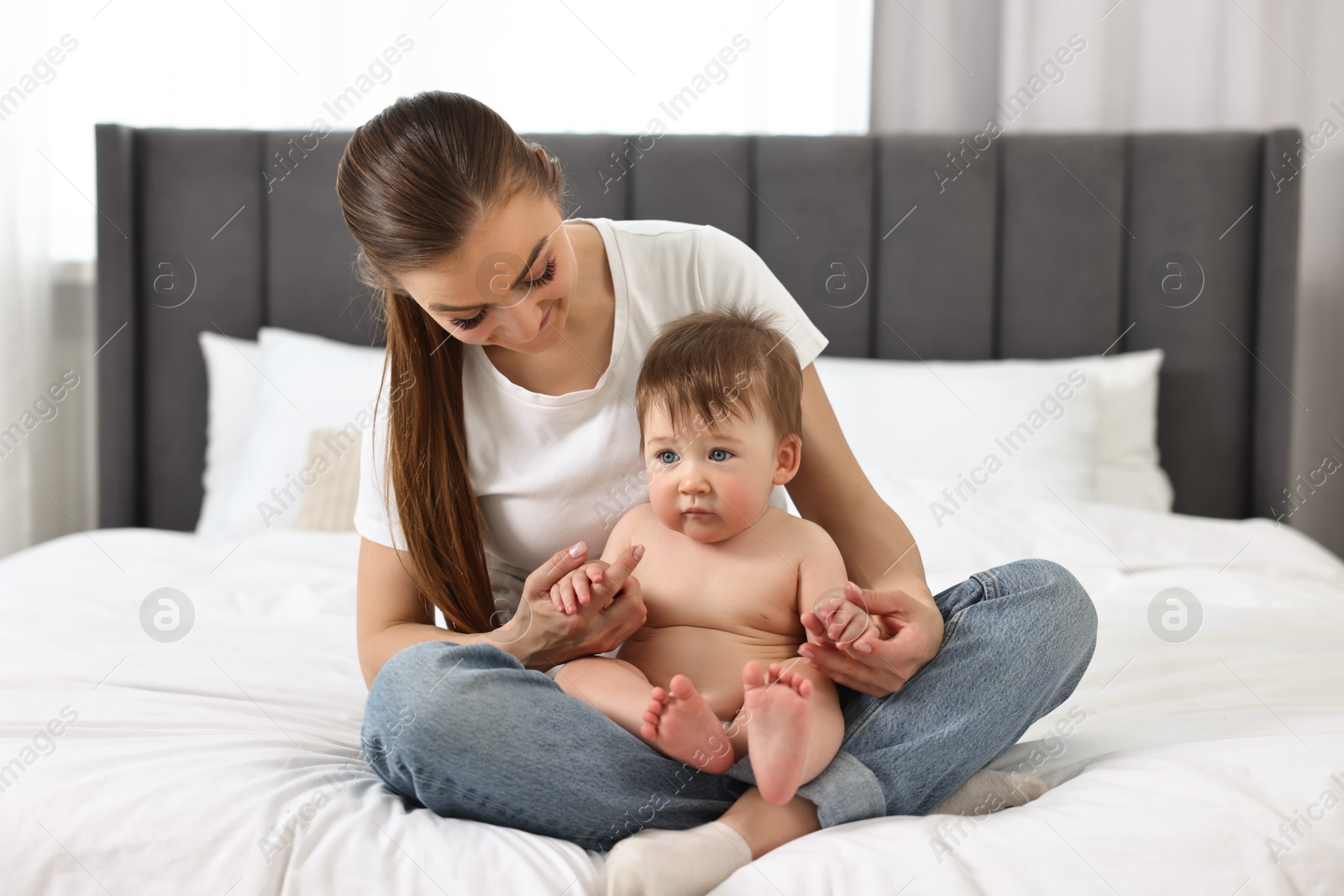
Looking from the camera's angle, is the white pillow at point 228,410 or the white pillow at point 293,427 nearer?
the white pillow at point 293,427

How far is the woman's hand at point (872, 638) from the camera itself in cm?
81

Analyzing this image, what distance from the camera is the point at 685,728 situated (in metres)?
0.77

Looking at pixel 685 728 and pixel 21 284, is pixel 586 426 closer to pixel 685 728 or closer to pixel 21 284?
pixel 685 728

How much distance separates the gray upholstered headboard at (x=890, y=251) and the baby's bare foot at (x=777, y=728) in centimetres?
152

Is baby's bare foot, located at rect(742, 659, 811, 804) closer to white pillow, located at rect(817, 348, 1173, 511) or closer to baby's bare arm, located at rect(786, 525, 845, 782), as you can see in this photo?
baby's bare arm, located at rect(786, 525, 845, 782)

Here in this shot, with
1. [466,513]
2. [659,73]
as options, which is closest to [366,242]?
[466,513]

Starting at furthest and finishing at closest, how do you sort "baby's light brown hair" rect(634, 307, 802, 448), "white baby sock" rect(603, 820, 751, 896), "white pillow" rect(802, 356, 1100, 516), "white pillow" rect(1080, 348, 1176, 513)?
"white pillow" rect(1080, 348, 1176, 513) → "white pillow" rect(802, 356, 1100, 516) → "baby's light brown hair" rect(634, 307, 802, 448) → "white baby sock" rect(603, 820, 751, 896)

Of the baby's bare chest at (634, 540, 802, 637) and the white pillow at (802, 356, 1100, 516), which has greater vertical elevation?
the white pillow at (802, 356, 1100, 516)

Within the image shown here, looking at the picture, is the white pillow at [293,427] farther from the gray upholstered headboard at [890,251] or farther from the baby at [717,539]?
the baby at [717,539]

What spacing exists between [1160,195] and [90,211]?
2.37 meters

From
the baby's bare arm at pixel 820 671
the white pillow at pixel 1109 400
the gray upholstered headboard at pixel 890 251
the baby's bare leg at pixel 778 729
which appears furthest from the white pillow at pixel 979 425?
the baby's bare leg at pixel 778 729

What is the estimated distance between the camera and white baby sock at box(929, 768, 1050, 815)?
34.4 inches

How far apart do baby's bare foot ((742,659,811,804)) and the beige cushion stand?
1.30 metres

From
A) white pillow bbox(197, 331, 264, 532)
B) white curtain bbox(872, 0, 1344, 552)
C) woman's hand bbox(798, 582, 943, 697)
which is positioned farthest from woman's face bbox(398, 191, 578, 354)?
white curtain bbox(872, 0, 1344, 552)
